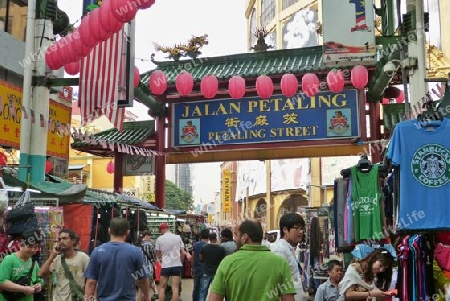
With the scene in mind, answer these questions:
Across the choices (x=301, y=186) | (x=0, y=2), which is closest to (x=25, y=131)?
(x=0, y=2)

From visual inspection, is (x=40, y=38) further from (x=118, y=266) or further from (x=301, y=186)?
(x=301, y=186)

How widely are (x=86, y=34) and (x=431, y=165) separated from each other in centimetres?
642

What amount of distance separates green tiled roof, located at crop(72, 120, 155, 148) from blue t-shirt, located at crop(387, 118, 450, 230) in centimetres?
1282

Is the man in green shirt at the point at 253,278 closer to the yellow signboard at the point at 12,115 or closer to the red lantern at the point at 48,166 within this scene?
the yellow signboard at the point at 12,115

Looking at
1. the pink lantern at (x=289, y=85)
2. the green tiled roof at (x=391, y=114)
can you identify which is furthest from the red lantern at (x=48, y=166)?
the green tiled roof at (x=391, y=114)

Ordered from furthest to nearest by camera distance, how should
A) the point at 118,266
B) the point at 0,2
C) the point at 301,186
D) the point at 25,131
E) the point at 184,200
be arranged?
the point at 184,200, the point at 301,186, the point at 0,2, the point at 25,131, the point at 118,266

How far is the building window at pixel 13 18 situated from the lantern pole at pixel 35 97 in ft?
12.8

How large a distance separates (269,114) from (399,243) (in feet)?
35.1

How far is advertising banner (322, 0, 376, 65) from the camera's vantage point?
9562mm

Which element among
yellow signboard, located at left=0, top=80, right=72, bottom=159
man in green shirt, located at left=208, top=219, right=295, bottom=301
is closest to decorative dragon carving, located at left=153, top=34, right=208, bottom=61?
yellow signboard, located at left=0, top=80, right=72, bottom=159

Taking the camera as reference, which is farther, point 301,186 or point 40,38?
point 301,186

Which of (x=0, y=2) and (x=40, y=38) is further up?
(x=0, y=2)

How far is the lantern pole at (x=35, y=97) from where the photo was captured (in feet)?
35.4

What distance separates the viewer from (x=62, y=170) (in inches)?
642
